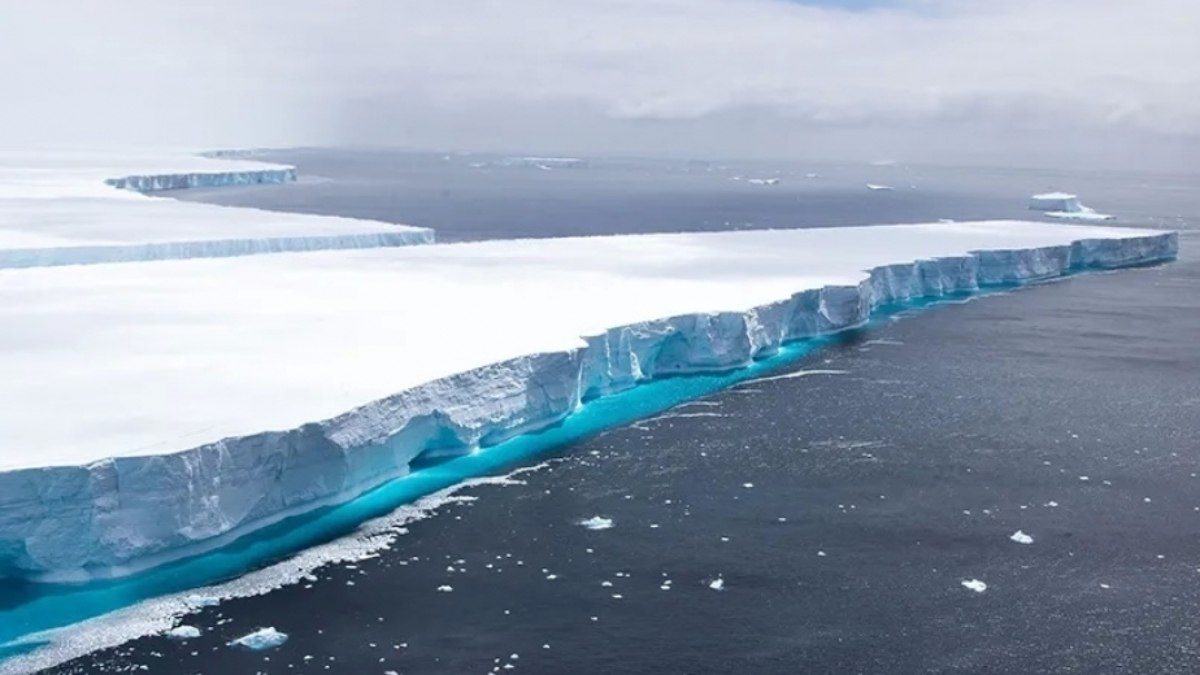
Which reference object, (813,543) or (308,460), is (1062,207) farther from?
(308,460)

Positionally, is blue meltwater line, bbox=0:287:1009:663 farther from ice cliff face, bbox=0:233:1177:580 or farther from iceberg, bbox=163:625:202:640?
iceberg, bbox=163:625:202:640

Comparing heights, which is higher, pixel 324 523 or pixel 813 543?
pixel 324 523

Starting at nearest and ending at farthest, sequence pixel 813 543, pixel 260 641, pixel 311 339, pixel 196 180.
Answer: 1. pixel 260 641
2. pixel 813 543
3. pixel 311 339
4. pixel 196 180

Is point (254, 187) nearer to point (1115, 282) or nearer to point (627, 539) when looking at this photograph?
point (1115, 282)

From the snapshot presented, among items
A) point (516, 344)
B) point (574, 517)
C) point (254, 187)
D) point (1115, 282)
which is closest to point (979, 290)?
point (1115, 282)

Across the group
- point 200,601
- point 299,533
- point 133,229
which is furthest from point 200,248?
point 200,601

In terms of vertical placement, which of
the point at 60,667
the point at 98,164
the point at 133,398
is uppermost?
the point at 98,164
